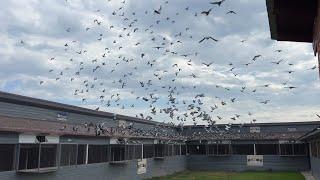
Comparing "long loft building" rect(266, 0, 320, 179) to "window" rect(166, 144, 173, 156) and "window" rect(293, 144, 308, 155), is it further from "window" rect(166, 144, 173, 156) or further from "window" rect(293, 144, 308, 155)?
"window" rect(293, 144, 308, 155)

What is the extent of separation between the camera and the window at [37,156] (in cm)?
2273

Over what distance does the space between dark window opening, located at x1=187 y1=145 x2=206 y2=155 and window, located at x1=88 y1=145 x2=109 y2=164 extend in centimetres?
2375

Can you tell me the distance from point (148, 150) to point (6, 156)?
22.9 metres

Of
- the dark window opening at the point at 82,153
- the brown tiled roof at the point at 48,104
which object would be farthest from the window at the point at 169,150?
the dark window opening at the point at 82,153

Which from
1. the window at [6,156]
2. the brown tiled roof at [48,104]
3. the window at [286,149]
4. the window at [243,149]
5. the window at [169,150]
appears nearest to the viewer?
the window at [6,156]

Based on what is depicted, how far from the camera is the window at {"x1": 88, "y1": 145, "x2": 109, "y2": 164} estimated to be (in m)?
31.1

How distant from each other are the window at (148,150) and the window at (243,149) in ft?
44.3

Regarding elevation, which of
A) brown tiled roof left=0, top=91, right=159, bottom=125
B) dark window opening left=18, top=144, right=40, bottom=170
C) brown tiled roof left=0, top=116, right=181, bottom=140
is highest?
brown tiled roof left=0, top=91, right=159, bottom=125

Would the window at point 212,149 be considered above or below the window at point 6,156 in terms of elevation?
above

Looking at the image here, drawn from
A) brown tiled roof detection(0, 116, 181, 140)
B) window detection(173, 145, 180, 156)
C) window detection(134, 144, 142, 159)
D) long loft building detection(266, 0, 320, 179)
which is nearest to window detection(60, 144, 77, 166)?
brown tiled roof detection(0, 116, 181, 140)

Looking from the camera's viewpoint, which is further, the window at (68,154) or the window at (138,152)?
the window at (138,152)

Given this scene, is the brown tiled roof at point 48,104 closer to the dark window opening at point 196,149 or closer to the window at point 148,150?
the window at point 148,150

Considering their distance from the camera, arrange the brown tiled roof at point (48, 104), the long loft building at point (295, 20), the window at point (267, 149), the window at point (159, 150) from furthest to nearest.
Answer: the window at point (267, 149), the window at point (159, 150), the brown tiled roof at point (48, 104), the long loft building at point (295, 20)

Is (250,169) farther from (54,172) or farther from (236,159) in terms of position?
(54,172)
